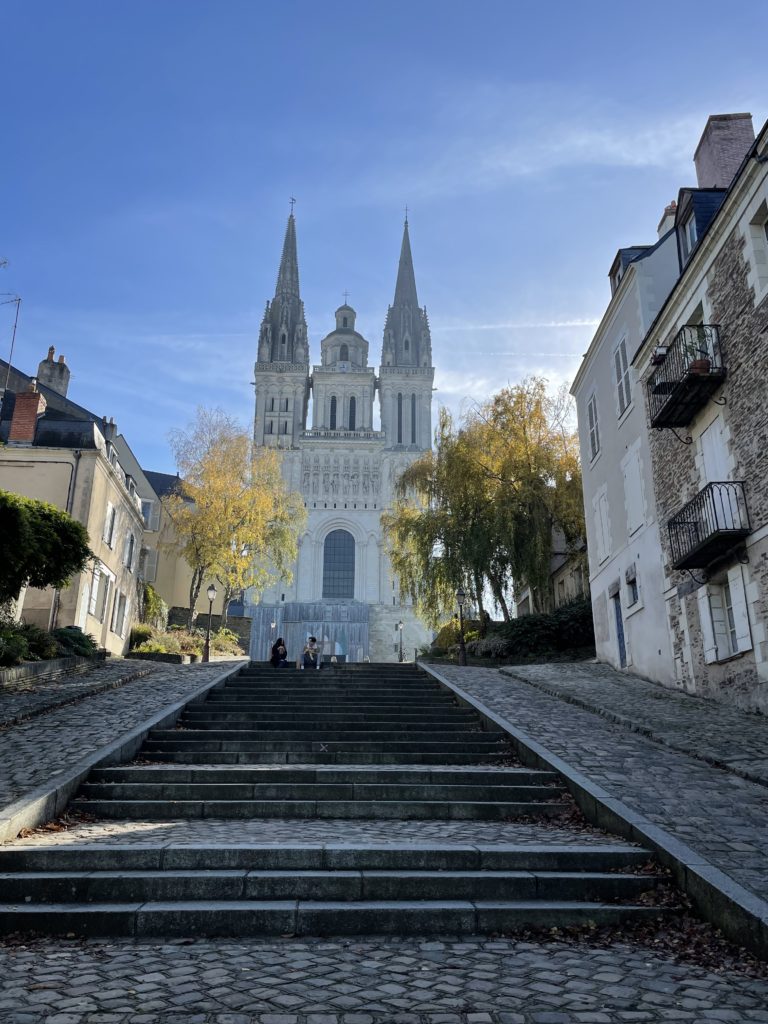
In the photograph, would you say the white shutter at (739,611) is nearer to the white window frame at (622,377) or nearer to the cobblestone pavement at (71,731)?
the white window frame at (622,377)

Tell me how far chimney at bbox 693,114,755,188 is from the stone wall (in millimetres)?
4956

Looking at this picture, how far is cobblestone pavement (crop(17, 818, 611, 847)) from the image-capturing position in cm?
641

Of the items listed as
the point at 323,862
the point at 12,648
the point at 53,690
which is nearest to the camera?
the point at 323,862

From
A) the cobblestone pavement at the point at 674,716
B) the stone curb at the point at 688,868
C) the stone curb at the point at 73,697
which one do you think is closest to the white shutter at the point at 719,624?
the cobblestone pavement at the point at 674,716

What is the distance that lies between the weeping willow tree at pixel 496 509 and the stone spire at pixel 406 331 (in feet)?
134

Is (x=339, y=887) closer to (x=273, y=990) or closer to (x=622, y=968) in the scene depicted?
(x=273, y=990)

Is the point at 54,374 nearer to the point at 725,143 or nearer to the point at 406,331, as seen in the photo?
the point at 725,143

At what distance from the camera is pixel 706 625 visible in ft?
44.8

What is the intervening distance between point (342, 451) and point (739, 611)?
5100 cm

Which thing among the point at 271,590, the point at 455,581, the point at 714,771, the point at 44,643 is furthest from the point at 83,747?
the point at 271,590

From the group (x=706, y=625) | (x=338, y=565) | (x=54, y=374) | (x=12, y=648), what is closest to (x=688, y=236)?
(x=706, y=625)

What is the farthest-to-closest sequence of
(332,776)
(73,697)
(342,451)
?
1. (342,451)
2. (73,697)
3. (332,776)

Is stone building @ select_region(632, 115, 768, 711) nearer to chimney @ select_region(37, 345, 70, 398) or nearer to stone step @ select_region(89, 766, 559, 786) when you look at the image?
stone step @ select_region(89, 766, 559, 786)

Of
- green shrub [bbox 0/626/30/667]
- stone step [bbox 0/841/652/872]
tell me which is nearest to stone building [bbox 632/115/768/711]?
stone step [bbox 0/841/652/872]
